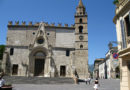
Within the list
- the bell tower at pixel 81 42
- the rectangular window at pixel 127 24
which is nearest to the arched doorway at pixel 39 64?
the bell tower at pixel 81 42

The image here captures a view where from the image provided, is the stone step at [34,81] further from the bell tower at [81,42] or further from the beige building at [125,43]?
the beige building at [125,43]

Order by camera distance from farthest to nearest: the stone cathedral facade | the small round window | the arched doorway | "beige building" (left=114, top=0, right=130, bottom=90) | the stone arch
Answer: the small round window
the arched doorway
the stone arch
the stone cathedral facade
"beige building" (left=114, top=0, right=130, bottom=90)

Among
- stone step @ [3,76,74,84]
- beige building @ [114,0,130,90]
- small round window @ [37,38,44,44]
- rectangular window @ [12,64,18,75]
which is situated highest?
small round window @ [37,38,44,44]

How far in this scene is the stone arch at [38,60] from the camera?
32925 millimetres

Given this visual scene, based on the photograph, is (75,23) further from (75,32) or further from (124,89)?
(124,89)

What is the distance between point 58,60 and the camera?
33781mm

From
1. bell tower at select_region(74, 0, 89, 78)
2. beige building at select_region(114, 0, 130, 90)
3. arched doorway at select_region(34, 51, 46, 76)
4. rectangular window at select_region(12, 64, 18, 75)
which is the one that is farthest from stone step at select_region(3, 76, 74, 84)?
beige building at select_region(114, 0, 130, 90)

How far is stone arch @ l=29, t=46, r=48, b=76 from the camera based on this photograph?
32.9 meters

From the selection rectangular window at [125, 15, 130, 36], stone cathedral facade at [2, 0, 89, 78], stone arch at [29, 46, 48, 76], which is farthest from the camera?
stone arch at [29, 46, 48, 76]

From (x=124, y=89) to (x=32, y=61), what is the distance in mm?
25701

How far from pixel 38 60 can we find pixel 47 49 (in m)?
3.23

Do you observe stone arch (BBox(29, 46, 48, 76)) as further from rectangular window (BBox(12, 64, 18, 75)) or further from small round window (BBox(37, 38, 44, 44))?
rectangular window (BBox(12, 64, 18, 75))

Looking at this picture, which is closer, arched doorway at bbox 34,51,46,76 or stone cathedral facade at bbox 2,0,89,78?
stone cathedral facade at bbox 2,0,89,78

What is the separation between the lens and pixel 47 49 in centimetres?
3375
